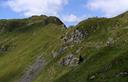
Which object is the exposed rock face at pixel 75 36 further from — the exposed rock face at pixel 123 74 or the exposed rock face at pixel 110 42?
the exposed rock face at pixel 123 74

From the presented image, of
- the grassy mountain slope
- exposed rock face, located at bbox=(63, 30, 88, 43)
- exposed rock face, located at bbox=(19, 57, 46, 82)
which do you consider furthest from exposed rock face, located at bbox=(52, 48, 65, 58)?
exposed rock face, located at bbox=(19, 57, 46, 82)

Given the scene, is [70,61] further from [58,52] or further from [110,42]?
[58,52]

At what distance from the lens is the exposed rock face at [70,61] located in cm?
12025

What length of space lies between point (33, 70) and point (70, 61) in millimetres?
36831

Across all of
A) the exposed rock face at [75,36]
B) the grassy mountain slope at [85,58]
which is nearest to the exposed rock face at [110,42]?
the grassy mountain slope at [85,58]

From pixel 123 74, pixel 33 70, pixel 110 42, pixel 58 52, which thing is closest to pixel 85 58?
pixel 110 42

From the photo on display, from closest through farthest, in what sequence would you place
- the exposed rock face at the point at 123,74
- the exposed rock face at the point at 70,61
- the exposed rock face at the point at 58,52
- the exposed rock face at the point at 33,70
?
the exposed rock face at the point at 123,74 < the exposed rock face at the point at 70,61 < the exposed rock face at the point at 58,52 < the exposed rock face at the point at 33,70

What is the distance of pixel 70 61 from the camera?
125m

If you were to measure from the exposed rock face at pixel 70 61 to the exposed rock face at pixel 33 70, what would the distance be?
21158 mm

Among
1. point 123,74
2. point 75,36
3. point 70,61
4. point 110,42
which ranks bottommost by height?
point 123,74

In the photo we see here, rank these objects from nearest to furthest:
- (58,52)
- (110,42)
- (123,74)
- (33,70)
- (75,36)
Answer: (123,74)
(110,42)
(58,52)
(75,36)
(33,70)

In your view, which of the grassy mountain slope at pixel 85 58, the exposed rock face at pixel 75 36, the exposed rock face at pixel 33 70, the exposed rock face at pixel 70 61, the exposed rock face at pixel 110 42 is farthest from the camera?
the exposed rock face at pixel 33 70

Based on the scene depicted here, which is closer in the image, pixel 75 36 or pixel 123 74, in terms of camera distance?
pixel 123 74

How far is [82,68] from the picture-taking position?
10431 centimetres
